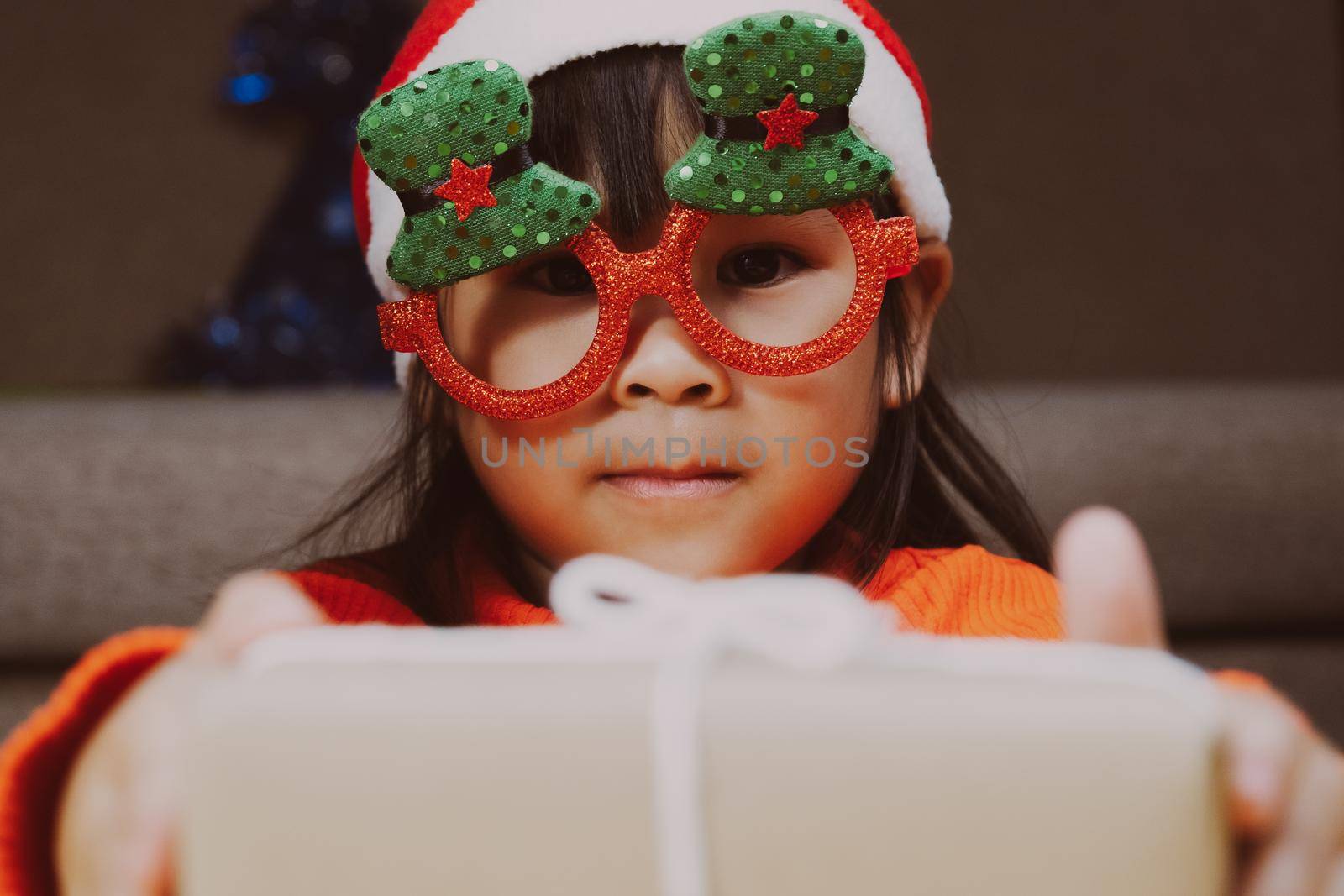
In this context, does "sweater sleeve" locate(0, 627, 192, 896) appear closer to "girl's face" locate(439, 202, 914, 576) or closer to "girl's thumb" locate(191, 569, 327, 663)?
"girl's thumb" locate(191, 569, 327, 663)

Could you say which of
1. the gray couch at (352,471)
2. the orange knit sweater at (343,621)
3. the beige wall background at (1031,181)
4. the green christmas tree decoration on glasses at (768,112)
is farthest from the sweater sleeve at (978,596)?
the beige wall background at (1031,181)

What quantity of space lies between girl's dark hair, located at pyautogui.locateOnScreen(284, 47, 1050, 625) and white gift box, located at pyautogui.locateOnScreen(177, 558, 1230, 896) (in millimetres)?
438

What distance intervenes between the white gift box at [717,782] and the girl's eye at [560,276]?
0.43 meters

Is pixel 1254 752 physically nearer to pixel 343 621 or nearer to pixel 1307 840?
pixel 1307 840

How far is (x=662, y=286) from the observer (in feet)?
2.29

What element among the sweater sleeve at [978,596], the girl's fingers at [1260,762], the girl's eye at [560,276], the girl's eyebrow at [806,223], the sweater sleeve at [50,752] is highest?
the girl's eyebrow at [806,223]

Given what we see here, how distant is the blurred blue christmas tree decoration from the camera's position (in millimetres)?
1689

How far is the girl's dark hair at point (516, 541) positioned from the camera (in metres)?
0.73

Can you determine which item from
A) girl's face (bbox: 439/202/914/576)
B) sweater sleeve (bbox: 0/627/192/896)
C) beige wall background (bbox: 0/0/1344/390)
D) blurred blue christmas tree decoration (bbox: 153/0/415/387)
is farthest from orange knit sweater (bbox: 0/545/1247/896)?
beige wall background (bbox: 0/0/1344/390)

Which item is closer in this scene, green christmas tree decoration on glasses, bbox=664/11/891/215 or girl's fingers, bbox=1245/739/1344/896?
girl's fingers, bbox=1245/739/1344/896

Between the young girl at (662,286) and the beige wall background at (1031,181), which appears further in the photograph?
the beige wall background at (1031,181)

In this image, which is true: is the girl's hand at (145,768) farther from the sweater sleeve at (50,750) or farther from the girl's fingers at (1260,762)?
the girl's fingers at (1260,762)

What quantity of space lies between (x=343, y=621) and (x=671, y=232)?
320mm

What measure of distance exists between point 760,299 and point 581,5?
0.72ft
